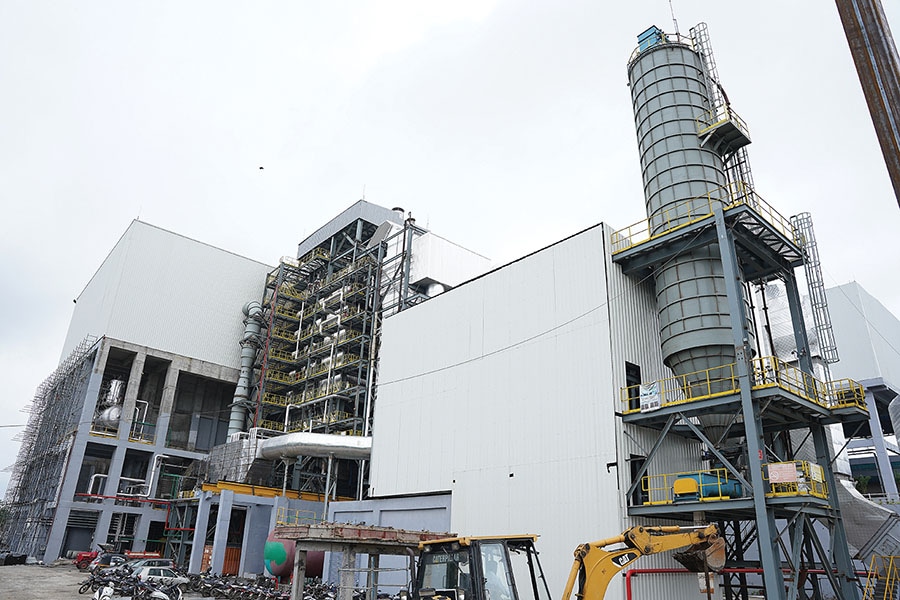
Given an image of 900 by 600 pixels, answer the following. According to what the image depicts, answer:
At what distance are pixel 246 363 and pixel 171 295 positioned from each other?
9.13 meters

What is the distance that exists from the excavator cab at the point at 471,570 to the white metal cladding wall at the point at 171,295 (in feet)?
158

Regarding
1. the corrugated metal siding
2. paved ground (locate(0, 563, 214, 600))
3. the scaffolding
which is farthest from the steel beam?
the scaffolding

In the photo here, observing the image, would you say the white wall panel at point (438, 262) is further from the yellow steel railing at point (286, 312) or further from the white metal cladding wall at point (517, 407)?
the yellow steel railing at point (286, 312)

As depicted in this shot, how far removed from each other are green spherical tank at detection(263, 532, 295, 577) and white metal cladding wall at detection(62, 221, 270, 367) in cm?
2843

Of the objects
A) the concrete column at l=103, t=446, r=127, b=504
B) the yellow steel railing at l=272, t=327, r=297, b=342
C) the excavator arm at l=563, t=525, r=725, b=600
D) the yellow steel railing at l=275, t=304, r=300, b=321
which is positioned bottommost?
the excavator arm at l=563, t=525, r=725, b=600

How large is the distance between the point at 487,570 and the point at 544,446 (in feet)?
37.6

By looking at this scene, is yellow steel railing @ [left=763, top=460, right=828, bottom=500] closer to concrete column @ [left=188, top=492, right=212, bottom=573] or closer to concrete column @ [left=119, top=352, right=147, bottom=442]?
concrete column @ [left=188, top=492, right=212, bottom=573]

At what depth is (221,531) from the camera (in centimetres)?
3428

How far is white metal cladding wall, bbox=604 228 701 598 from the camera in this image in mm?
19219

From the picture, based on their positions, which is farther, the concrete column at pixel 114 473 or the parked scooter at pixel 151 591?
the concrete column at pixel 114 473

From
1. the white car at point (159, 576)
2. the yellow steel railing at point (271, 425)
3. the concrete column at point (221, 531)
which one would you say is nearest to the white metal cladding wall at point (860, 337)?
the concrete column at point (221, 531)

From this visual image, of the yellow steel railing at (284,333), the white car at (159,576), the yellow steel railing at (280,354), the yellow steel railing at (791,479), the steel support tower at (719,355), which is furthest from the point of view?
the yellow steel railing at (284,333)

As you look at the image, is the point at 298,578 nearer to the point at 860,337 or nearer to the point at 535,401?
the point at 535,401

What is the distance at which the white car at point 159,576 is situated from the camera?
2520cm
